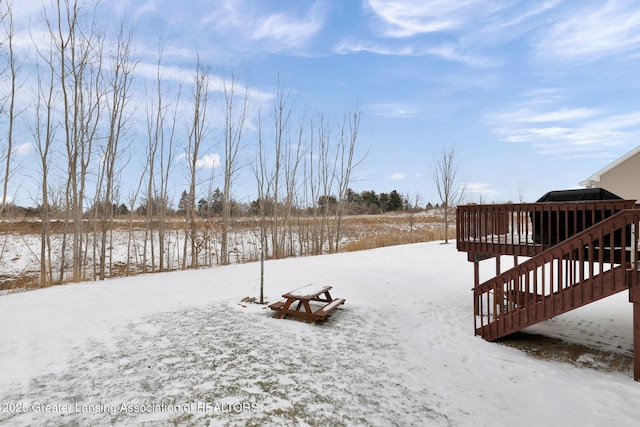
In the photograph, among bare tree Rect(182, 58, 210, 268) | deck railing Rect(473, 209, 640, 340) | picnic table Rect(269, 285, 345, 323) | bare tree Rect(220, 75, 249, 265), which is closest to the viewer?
deck railing Rect(473, 209, 640, 340)

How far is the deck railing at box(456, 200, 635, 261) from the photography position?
4.59 meters

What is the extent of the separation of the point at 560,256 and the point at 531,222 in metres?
1.57

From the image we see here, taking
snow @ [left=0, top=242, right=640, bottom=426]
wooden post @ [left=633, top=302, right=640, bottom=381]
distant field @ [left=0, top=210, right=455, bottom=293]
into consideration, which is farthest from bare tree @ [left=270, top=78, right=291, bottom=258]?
wooden post @ [left=633, top=302, right=640, bottom=381]

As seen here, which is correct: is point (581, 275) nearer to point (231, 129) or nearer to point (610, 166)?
point (231, 129)

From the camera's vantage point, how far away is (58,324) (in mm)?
4781

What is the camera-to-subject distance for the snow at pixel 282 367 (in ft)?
9.00

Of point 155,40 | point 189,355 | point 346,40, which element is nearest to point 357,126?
point 346,40

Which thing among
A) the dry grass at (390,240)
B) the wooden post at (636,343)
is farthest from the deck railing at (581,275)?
the dry grass at (390,240)

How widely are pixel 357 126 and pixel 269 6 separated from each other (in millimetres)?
8000

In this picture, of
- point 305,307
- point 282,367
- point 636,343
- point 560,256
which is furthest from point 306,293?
point 636,343

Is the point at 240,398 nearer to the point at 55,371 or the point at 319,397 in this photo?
the point at 319,397

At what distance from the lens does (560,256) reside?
408 cm

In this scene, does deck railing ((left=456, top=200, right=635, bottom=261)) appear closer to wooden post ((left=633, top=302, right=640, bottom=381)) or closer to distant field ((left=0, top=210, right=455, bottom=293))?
wooden post ((left=633, top=302, right=640, bottom=381))

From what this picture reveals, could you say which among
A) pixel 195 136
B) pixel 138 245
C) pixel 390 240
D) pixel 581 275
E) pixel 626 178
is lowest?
pixel 390 240
